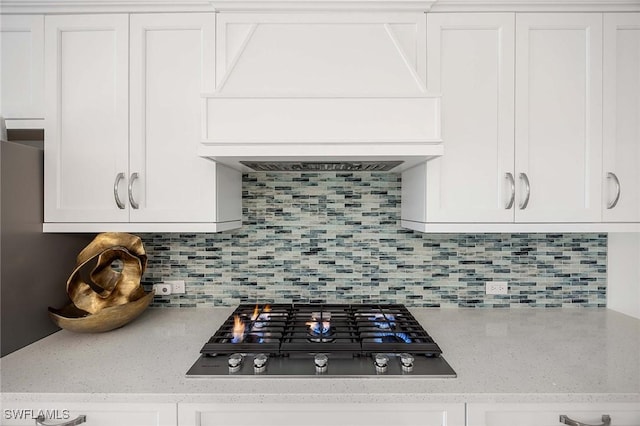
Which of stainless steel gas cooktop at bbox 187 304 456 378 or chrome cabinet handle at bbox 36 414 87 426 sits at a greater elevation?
stainless steel gas cooktop at bbox 187 304 456 378

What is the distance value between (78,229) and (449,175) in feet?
5.46

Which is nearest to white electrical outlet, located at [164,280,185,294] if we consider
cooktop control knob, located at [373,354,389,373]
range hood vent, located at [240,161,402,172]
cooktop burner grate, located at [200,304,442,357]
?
cooktop burner grate, located at [200,304,442,357]

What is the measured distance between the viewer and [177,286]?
2.01 metres

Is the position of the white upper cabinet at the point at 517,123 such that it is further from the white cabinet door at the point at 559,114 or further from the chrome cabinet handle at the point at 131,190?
the chrome cabinet handle at the point at 131,190

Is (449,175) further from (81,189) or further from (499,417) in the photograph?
(81,189)

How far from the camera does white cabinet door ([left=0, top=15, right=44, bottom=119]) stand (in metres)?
1.64

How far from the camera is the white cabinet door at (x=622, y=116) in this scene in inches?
63.9

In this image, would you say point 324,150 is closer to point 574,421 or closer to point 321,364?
point 321,364

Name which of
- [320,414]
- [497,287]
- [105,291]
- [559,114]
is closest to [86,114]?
[105,291]

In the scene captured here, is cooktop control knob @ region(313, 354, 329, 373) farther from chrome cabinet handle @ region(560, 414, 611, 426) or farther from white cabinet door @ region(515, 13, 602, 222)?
white cabinet door @ region(515, 13, 602, 222)

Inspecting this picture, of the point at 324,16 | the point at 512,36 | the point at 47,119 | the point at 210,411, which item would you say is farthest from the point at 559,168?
the point at 47,119

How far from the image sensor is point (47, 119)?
5.37 feet

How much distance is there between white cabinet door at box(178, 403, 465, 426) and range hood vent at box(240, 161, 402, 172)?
3.16 ft

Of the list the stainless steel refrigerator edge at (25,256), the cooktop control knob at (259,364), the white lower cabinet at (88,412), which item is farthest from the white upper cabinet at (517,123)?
the stainless steel refrigerator edge at (25,256)
